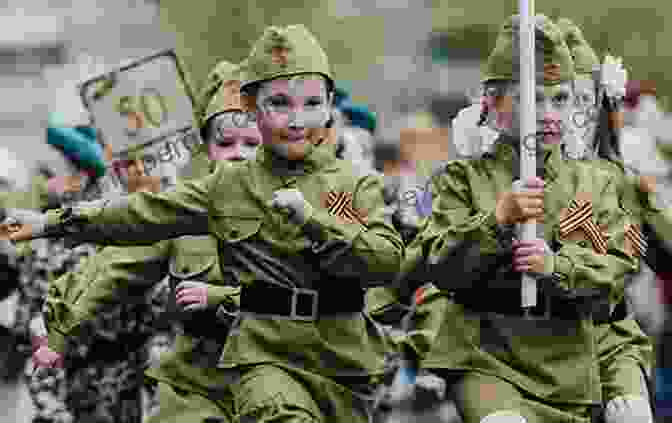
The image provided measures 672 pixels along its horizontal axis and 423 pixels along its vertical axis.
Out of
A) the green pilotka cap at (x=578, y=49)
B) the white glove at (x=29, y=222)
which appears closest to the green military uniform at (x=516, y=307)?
the green pilotka cap at (x=578, y=49)

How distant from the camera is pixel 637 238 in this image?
951 cm

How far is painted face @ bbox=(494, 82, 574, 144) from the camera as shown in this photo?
29.2 feet

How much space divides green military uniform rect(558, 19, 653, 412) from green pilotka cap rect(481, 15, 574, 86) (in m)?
0.78

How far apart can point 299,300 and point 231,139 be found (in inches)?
77.9

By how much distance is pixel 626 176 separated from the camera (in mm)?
9820

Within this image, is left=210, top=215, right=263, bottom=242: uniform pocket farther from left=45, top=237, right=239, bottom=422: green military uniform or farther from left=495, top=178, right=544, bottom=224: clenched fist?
left=495, top=178, right=544, bottom=224: clenched fist

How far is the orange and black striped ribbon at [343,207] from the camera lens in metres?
9.15

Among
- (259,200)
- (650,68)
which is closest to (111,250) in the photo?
(259,200)

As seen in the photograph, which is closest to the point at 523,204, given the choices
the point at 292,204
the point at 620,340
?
the point at 292,204

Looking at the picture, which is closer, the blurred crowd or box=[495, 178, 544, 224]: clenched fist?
box=[495, 178, 544, 224]: clenched fist

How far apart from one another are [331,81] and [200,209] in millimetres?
754

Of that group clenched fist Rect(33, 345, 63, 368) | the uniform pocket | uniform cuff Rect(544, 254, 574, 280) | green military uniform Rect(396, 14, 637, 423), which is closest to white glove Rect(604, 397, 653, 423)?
green military uniform Rect(396, 14, 637, 423)

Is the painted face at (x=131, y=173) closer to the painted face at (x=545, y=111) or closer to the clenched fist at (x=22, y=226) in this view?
the clenched fist at (x=22, y=226)

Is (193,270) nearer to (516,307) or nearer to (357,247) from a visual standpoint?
(357,247)
